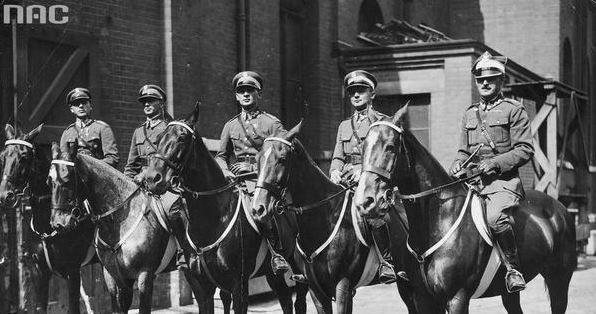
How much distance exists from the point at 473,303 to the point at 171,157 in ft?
21.0

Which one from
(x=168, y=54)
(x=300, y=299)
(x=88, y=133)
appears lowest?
(x=300, y=299)

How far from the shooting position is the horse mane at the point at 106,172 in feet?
27.8

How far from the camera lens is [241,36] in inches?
555

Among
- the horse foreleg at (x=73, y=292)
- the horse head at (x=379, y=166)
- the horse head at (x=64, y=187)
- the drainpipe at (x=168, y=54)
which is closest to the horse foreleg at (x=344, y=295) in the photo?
the horse head at (x=379, y=166)

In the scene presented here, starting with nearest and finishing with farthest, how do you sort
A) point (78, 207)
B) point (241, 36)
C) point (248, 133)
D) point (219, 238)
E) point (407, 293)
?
point (407, 293) < point (219, 238) < point (78, 207) < point (248, 133) < point (241, 36)

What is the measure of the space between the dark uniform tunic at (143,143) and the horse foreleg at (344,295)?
101 inches

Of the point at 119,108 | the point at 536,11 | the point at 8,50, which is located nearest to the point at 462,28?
the point at 536,11

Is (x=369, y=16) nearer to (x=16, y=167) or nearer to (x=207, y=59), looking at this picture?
(x=207, y=59)

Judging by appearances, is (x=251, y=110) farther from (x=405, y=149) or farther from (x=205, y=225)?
(x=405, y=149)

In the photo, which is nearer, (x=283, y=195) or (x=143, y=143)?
(x=283, y=195)

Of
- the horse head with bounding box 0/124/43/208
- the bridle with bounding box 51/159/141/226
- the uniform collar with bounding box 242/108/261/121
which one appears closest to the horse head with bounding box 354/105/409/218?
the uniform collar with bounding box 242/108/261/121

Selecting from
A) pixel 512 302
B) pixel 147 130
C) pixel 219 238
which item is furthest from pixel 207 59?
pixel 512 302

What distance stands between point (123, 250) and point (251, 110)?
6.18 ft

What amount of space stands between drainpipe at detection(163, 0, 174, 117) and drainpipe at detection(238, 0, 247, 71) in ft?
6.05
